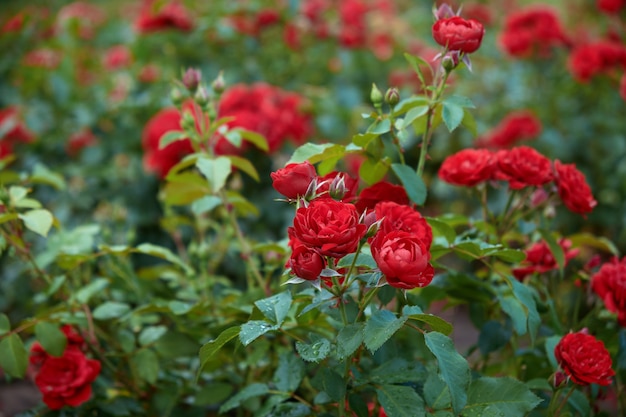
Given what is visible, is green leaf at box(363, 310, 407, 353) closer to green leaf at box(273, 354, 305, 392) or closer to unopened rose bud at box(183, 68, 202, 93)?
green leaf at box(273, 354, 305, 392)

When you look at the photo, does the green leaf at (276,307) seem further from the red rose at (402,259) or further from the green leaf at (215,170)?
the green leaf at (215,170)

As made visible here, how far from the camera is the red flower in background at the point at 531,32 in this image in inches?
108

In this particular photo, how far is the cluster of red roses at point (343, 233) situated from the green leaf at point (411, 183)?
0.35 feet

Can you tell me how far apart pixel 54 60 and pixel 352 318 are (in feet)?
8.26

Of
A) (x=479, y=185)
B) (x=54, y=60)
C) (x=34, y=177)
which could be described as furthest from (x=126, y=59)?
(x=479, y=185)

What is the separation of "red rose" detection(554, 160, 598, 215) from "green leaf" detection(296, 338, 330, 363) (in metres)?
0.55

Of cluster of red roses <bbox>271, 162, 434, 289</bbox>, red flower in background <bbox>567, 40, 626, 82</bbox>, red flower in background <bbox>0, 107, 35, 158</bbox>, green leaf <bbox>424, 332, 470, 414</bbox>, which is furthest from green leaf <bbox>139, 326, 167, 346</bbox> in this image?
red flower in background <bbox>567, 40, 626, 82</bbox>

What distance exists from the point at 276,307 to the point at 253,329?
50 mm

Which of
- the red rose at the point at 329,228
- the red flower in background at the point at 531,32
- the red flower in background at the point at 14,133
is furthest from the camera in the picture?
the red flower in background at the point at 531,32

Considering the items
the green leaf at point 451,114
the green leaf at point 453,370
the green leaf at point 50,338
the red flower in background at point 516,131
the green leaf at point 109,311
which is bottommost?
the red flower in background at point 516,131

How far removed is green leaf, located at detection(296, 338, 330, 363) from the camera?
35.6 inches

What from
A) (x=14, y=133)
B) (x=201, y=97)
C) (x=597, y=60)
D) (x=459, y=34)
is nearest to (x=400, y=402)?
(x=459, y=34)

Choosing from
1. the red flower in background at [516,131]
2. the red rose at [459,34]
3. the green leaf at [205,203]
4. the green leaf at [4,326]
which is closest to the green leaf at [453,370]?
the red rose at [459,34]

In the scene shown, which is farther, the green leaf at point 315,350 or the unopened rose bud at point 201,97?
the unopened rose bud at point 201,97
